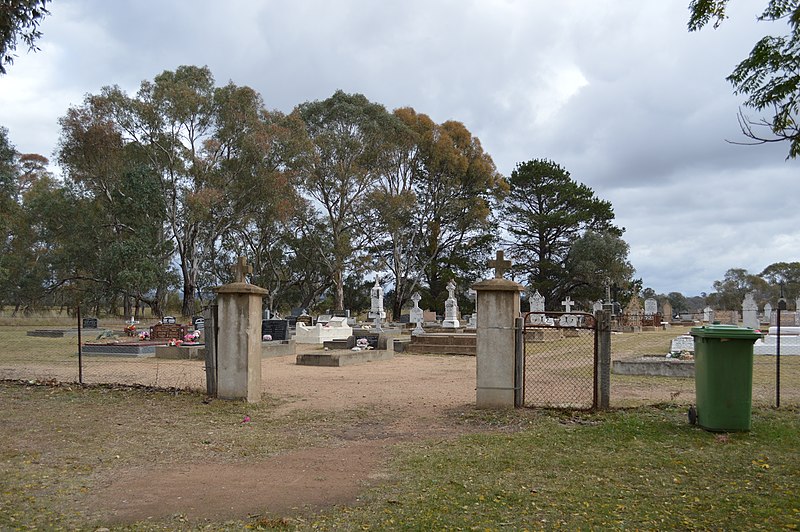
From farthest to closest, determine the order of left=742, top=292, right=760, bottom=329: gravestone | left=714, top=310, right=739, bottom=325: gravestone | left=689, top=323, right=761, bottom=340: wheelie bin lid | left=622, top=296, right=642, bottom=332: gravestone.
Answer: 1. left=714, top=310, right=739, bottom=325: gravestone
2. left=622, top=296, right=642, bottom=332: gravestone
3. left=742, top=292, right=760, bottom=329: gravestone
4. left=689, top=323, right=761, bottom=340: wheelie bin lid

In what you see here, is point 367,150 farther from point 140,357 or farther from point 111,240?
point 140,357

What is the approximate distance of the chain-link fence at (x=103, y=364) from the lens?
41.4 feet

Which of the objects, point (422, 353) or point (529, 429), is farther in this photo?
point (422, 353)

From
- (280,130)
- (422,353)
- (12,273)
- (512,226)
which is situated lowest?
(422,353)

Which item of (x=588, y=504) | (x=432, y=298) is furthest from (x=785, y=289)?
(x=588, y=504)

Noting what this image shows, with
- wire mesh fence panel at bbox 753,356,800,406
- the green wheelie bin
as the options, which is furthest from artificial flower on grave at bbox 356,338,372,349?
→ the green wheelie bin

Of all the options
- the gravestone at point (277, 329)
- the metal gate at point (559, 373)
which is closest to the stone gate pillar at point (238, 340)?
the metal gate at point (559, 373)

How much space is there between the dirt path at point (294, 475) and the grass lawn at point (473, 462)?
19 cm

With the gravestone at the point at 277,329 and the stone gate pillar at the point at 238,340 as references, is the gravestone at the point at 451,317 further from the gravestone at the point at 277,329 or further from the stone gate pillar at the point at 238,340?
the stone gate pillar at the point at 238,340

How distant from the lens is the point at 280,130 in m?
39.2

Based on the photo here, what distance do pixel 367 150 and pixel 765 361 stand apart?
33.4m

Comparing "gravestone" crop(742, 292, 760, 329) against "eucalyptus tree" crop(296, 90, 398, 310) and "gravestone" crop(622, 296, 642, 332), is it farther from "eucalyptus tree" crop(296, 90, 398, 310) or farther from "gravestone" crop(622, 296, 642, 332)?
"eucalyptus tree" crop(296, 90, 398, 310)

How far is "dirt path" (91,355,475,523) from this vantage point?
15.5 ft

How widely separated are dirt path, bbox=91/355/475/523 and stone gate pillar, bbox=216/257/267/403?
0.72 m
